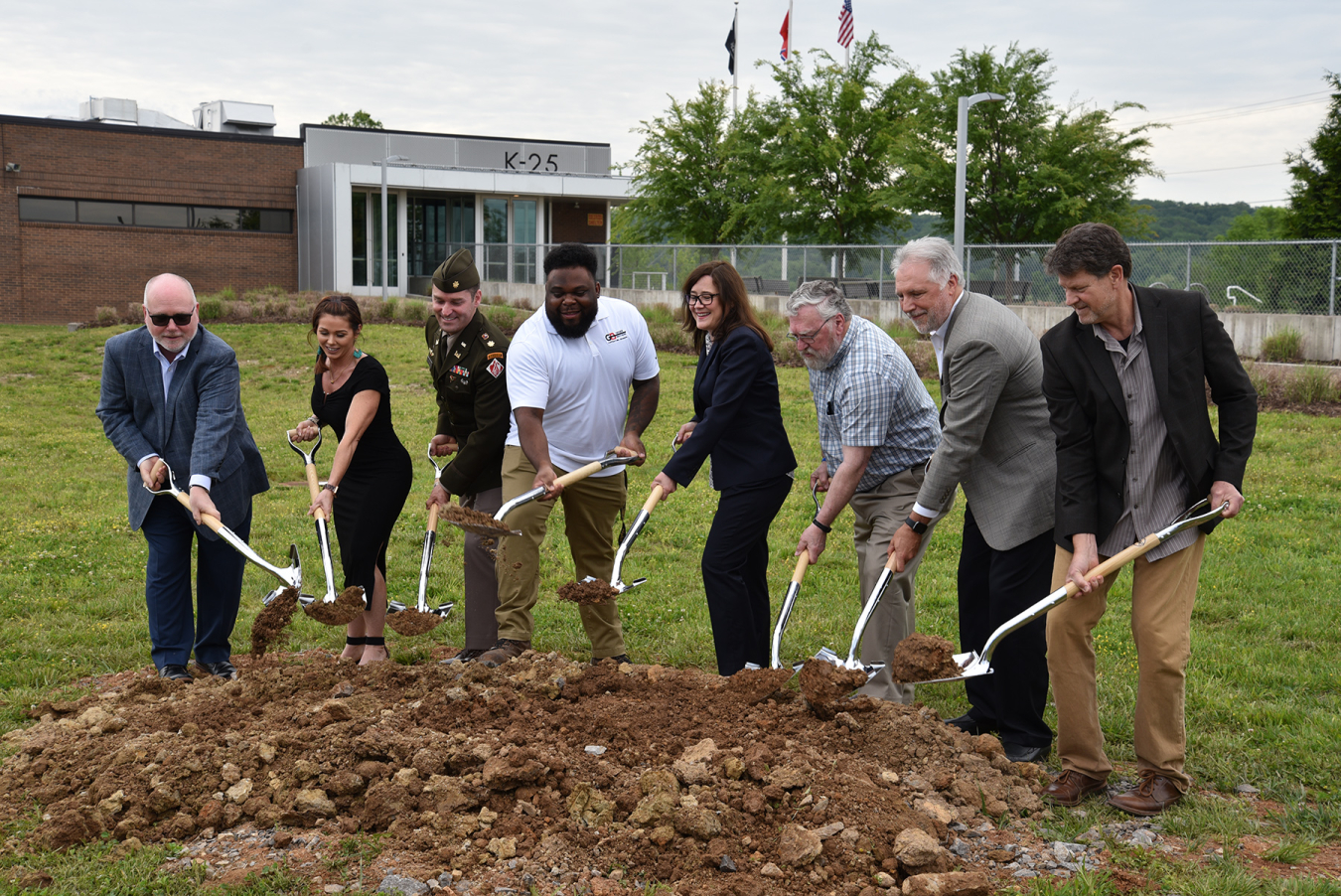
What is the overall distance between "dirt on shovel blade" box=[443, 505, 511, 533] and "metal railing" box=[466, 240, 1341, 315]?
5274 mm

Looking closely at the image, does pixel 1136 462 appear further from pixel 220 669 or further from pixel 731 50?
pixel 731 50

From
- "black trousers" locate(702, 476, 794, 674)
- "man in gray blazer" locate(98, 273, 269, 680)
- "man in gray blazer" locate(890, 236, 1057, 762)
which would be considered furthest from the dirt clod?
"man in gray blazer" locate(98, 273, 269, 680)

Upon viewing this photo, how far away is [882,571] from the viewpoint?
4.66 metres

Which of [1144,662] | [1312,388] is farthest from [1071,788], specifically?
[1312,388]

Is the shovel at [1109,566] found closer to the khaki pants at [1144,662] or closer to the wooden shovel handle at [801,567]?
the khaki pants at [1144,662]

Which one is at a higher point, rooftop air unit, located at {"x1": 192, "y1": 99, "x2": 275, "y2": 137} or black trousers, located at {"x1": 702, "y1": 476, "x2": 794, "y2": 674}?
rooftop air unit, located at {"x1": 192, "y1": 99, "x2": 275, "y2": 137}

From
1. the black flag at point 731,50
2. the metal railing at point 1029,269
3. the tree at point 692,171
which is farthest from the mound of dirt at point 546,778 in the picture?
the black flag at point 731,50

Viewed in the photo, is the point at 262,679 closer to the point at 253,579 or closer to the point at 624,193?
the point at 253,579

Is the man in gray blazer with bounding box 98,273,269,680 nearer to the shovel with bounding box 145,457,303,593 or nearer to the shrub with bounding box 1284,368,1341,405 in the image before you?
the shovel with bounding box 145,457,303,593

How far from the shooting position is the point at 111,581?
7410mm

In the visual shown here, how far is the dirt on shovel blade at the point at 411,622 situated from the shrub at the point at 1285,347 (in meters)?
14.0

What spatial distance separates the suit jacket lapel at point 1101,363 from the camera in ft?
12.6

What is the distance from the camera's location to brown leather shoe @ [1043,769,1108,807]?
13.3 ft

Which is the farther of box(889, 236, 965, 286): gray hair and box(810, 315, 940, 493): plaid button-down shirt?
box(810, 315, 940, 493): plaid button-down shirt
